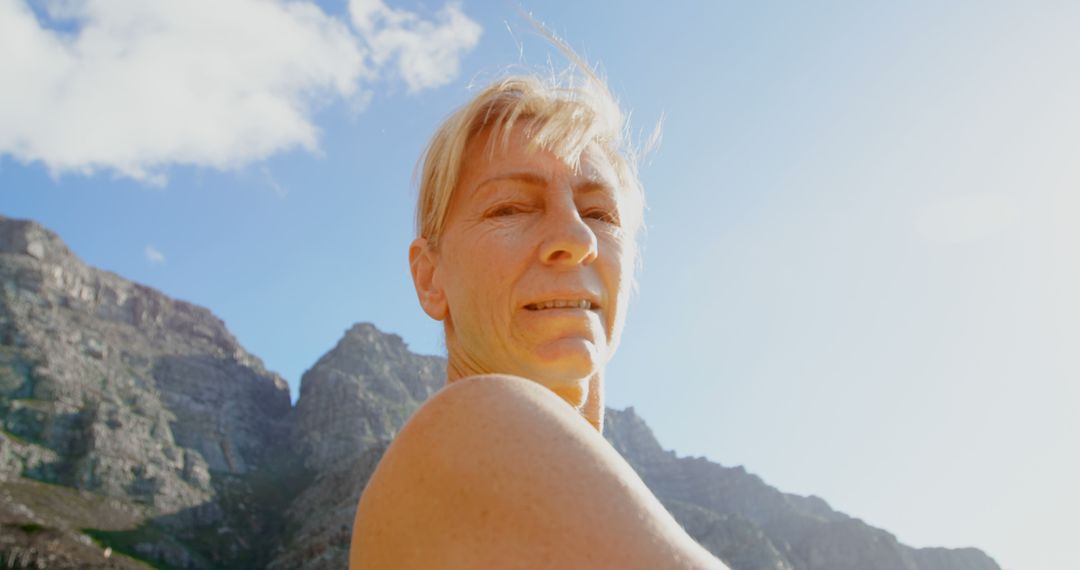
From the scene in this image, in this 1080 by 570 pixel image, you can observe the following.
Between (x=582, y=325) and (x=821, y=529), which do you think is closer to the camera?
(x=582, y=325)

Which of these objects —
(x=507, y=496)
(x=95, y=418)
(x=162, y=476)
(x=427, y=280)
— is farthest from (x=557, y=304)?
(x=95, y=418)

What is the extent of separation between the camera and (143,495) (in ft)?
472

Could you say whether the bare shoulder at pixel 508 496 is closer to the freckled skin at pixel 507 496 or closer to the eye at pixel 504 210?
the freckled skin at pixel 507 496

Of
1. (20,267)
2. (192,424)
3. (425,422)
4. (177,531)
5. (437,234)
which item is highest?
(20,267)

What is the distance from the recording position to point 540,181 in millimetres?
3295

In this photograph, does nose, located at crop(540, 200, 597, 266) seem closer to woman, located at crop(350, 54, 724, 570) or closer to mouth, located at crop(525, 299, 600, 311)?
woman, located at crop(350, 54, 724, 570)

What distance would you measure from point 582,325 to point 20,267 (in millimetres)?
221088

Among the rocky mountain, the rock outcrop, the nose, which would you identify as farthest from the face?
the rock outcrop

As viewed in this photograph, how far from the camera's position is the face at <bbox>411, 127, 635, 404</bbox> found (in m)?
3.02

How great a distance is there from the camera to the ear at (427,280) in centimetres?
369

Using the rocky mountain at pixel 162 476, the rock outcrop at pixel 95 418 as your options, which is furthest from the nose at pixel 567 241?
the rock outcrop at pixel 95 418

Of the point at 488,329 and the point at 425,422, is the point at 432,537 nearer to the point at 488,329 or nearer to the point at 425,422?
the point at 425,422

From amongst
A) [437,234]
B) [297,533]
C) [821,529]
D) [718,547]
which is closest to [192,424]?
[297,533]

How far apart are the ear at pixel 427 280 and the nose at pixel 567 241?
2.39 feet
